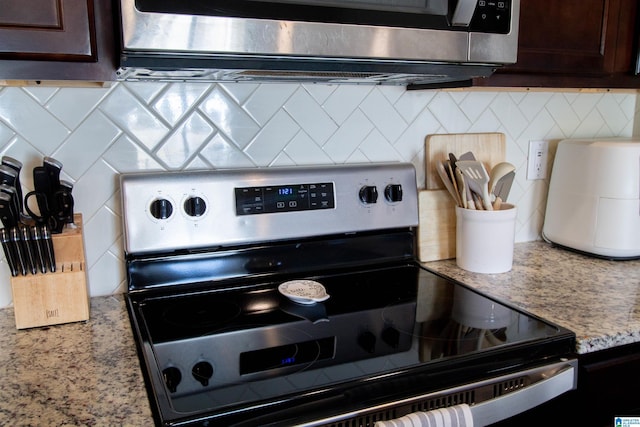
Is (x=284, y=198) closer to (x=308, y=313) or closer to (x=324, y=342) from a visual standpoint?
(x=308, y=313)

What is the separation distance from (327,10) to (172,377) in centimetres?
66

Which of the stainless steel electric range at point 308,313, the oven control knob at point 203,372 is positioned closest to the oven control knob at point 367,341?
the stainless steel electric range at point 308,313

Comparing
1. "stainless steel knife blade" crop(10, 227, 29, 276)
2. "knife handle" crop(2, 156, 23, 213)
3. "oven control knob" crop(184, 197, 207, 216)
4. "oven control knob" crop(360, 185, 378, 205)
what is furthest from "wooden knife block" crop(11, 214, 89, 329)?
"oven control knob" crop(360, 185, 378, 205)

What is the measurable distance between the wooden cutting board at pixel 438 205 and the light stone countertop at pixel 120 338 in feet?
0.14

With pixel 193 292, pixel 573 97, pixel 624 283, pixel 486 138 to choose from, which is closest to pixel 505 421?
pixel 624 283

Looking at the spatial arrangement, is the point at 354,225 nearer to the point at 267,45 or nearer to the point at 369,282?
the point at 369,282

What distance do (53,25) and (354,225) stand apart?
770 mm

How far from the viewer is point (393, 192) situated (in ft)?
4.44

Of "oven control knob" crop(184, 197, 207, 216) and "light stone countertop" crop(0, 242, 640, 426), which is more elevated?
"oven control knob" crop(184, 197, 207, 216)

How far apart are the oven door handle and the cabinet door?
0.87m

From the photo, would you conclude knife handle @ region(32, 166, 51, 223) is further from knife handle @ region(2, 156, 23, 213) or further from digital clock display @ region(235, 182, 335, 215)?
digital clock display @ region(235, 182, 335, 215)

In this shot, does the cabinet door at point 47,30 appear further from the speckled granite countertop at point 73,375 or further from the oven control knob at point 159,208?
the speckled granite countertop at point 73,375

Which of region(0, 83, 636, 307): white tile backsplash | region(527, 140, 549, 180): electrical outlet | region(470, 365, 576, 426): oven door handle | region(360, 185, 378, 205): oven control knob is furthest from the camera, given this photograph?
region(527, 140, 549, 180): electrical outlet

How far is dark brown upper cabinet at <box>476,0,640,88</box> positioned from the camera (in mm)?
1223
